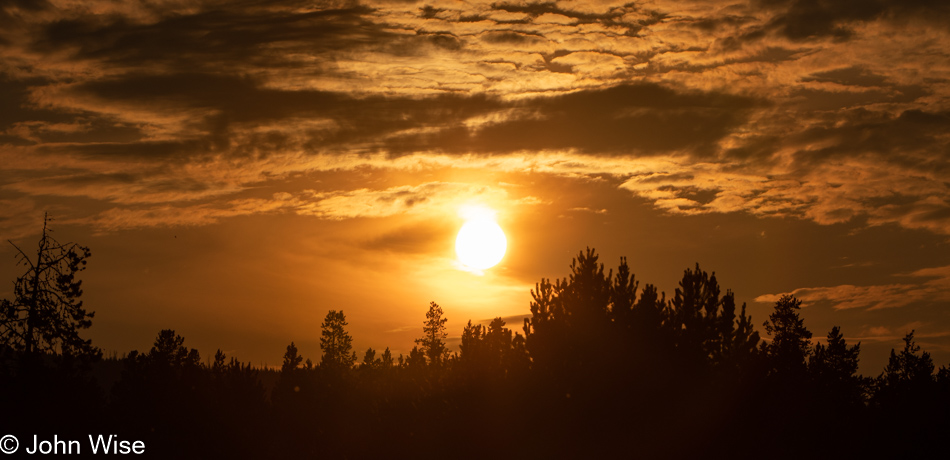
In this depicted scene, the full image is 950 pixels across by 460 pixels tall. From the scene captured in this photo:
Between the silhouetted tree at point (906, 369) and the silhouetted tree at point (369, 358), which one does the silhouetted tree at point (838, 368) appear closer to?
the silhouetted tree at point (906, 369)

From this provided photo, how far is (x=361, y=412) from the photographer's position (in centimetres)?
6819

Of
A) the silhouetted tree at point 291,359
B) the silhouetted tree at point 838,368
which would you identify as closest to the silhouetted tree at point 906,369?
the silhouetted tree at point 838,368

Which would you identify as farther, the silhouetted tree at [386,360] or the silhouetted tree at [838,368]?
the silhouetted tree at [386,360]

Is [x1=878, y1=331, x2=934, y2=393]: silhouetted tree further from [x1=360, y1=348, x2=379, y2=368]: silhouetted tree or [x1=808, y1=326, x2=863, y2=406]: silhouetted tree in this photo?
[x1=360, y1=348, x2=379, y2=368]: silhouetted tree

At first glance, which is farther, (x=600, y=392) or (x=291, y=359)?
(x=291, y=359)

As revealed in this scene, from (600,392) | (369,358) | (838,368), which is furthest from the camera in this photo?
(369,358)

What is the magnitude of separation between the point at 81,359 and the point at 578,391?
92.3ft

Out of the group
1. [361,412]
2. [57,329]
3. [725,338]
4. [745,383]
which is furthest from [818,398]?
[361,412]

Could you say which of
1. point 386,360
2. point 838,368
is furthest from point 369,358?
point 838,368

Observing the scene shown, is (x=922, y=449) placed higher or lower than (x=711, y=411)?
lower

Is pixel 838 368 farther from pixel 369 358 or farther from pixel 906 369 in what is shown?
pixel 369 358

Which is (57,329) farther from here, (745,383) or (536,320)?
(745,383)

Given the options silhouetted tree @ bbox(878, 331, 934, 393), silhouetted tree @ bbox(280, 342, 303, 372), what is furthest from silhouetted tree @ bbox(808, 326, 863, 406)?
silhouetted tree @ bbox(280, 342, 303, 372)

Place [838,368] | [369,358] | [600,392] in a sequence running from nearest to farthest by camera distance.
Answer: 1. [600,392]
2. [838,368]
3. [369,358]
